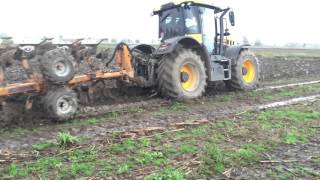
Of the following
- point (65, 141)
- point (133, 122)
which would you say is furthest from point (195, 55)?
point (65, 141)

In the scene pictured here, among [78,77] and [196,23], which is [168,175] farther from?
[196,23]

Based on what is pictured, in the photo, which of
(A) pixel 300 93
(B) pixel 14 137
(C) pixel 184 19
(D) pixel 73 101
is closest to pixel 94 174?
(B) pixel 14 137

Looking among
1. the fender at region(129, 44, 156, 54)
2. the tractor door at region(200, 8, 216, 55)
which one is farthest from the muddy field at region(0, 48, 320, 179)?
the tractor door at region(200, 8, 216, 55)

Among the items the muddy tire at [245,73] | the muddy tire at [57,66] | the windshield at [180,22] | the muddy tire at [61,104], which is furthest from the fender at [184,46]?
the muddy tire at [61,104]

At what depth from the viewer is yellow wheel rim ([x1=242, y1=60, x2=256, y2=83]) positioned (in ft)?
49.5

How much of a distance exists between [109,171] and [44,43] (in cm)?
454

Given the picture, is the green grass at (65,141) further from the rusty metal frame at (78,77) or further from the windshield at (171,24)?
the windshield at (171,24)

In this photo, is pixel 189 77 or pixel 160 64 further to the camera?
pixel 189 77

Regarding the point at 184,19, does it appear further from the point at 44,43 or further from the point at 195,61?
the point at 44,43

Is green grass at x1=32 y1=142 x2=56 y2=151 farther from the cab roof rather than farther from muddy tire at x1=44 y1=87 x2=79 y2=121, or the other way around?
the cab roof

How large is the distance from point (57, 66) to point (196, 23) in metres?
5.10

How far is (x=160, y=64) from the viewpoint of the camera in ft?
40.2

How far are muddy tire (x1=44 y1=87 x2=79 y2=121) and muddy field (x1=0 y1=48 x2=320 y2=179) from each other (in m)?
0.20

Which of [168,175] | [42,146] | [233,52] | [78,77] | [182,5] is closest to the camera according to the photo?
[168,175]
